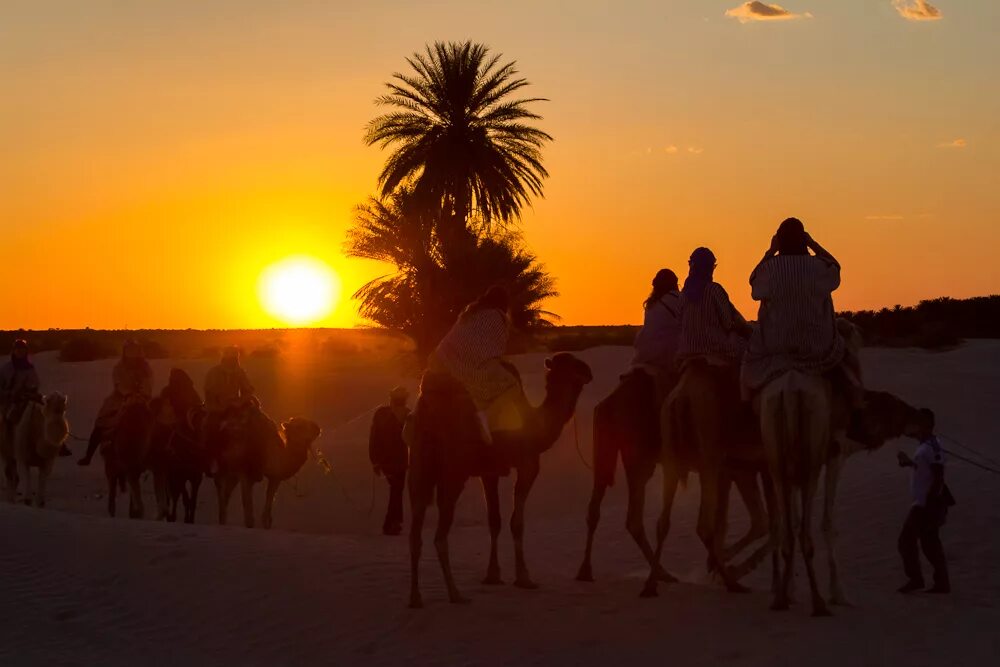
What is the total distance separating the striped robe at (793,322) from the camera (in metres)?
11.6

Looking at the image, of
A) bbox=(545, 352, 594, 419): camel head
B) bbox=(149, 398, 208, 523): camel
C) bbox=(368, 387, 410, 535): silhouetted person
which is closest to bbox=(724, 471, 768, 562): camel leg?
bbox=(545, 352, 594, 419): camel head

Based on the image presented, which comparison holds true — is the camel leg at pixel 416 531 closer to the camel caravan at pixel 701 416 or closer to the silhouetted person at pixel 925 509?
the camel caravan at pixel 701 416

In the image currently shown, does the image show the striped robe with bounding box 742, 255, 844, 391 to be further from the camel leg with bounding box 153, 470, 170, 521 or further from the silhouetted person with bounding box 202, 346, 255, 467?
the camel leg with bounding box 153, 470, 170, 521

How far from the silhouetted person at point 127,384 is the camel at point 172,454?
0.42 metres

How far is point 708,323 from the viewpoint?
12734 millimetres

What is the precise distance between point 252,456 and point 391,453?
2.11 meters

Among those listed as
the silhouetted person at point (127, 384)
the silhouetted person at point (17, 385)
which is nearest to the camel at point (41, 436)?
the silhouetted person at point (17, 385)

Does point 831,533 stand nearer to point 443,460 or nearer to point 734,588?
point 734,588

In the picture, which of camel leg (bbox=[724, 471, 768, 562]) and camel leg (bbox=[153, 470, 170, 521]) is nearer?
camel leg (bbox=[724, 471, 768, 562])

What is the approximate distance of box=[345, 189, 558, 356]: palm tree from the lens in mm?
44500

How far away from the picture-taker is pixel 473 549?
18.5 m

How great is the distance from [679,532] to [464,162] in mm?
29327

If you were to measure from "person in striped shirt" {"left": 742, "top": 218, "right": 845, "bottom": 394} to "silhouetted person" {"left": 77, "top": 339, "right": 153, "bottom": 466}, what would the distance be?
473 inches

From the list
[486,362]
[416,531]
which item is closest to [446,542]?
[416,531]
